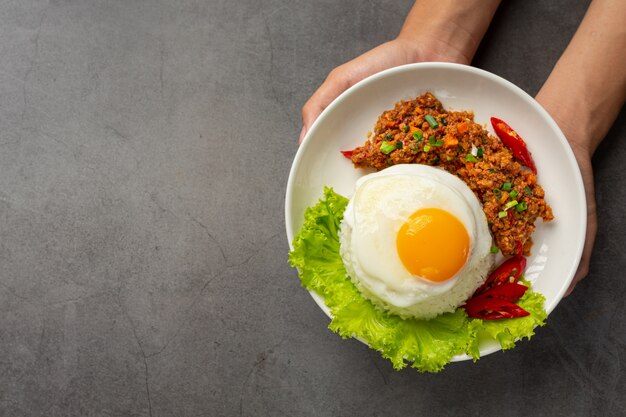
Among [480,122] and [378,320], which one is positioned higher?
[480,122]

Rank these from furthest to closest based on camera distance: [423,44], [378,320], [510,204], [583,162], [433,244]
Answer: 1. [423,44]
2. [583,162]
3. [378,320]
4. [510,204]
5. [433,244]

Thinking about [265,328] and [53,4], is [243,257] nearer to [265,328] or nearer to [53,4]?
[265,328]

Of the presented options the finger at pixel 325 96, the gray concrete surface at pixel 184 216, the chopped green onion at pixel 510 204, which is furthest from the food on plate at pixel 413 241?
the gray concrete surface at pixel 184 216

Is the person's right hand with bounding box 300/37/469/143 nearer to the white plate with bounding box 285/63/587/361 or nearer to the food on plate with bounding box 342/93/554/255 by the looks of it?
the white plate with bounding box 285/63/587/361

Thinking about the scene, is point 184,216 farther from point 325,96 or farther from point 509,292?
point 509,292

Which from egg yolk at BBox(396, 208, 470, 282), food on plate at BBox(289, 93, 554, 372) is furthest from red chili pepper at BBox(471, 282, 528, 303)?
egg yolk at BBox(396, 208, 470, 282)

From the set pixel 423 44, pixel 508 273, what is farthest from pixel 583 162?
pixel 423 44
